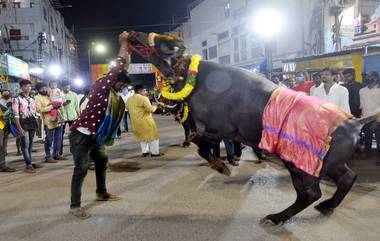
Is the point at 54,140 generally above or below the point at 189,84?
below

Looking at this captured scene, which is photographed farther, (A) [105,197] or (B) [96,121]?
(A) [105,197]

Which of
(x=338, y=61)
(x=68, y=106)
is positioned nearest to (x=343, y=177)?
(x=68, y=106)

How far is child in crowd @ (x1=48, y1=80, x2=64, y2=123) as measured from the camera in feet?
26.0

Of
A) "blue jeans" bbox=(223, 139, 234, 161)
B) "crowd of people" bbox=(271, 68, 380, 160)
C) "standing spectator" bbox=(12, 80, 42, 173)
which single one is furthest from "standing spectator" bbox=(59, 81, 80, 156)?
"crowd of people" bbox=(271, 68, 380, 160)

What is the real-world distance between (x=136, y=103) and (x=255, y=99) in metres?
5.00

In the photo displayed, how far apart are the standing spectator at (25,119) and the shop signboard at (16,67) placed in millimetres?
8863

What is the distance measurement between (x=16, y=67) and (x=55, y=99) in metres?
10.1

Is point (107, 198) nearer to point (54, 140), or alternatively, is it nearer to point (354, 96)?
point (54, 140)

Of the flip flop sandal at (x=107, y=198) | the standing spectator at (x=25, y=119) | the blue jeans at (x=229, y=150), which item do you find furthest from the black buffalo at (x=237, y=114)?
the standing spectator at (x=25, y=119)

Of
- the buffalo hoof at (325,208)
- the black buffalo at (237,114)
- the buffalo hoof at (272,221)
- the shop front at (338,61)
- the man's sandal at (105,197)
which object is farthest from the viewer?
the shop front at (338,61)

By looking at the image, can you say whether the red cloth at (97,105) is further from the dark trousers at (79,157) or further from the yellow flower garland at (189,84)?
the yellow flower garland at (189,84)

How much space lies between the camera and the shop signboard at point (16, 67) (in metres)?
15.5

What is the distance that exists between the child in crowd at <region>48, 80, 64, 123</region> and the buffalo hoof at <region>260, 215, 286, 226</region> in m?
5.59

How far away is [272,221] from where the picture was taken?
3.83m
